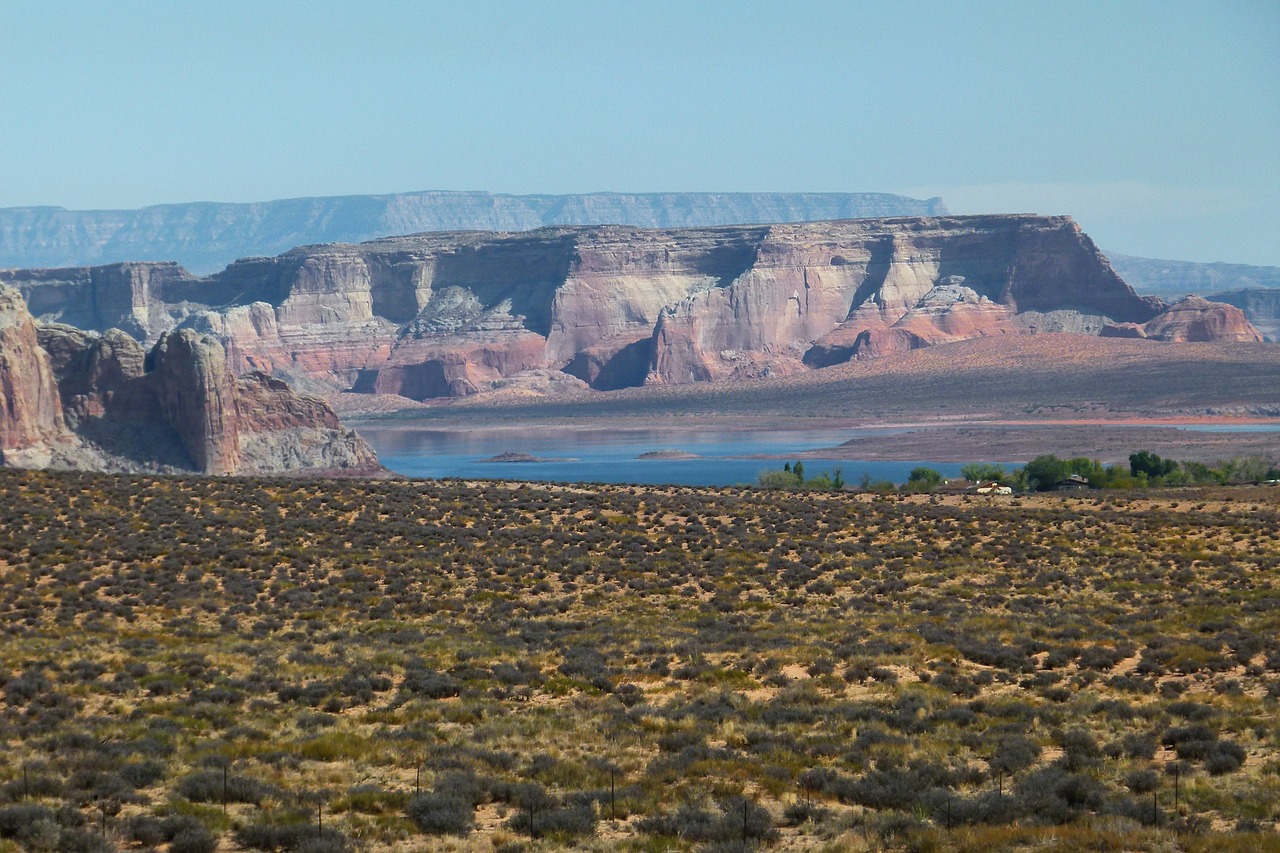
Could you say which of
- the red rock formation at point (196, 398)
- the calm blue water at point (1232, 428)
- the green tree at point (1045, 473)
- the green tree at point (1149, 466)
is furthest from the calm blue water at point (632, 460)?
the calm blue water at point (1232, 428)

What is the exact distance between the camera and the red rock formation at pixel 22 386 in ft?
355

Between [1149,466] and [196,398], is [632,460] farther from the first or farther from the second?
[1149,466]

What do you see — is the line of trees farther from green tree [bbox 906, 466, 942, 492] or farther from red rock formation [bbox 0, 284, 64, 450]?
red rock formation [bbox 0, 284, 64, 450]

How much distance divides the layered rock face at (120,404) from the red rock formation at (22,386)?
7cm

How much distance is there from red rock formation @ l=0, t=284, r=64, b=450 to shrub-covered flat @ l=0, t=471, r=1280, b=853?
64.1 m

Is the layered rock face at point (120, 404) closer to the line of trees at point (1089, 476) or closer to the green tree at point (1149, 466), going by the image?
the line of trees at point (1089, 476)

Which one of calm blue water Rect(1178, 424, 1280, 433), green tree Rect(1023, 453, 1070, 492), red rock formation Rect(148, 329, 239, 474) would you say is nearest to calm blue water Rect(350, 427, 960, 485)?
red rock formation Rect(148, 329, 239, 474)

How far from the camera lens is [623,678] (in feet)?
83.7

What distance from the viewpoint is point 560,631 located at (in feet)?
103

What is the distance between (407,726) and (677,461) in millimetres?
135547

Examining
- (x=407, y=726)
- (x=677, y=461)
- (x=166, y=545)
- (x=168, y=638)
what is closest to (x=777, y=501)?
(x=166, y=545)

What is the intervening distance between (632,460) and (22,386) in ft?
219

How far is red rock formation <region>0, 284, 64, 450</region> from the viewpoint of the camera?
108 m

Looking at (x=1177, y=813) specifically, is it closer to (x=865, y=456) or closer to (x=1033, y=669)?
(x=1033, y=669)
